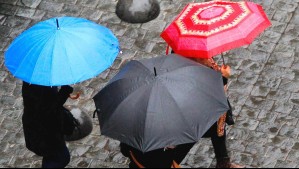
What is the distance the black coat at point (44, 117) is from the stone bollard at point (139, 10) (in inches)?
128

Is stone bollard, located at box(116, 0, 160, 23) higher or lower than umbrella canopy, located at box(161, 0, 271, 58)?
lower

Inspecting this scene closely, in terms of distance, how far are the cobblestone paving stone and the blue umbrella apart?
1.76 metres

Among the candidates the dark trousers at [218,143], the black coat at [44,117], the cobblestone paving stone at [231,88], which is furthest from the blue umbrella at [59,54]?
the cobblestone paving stone at [231,88]

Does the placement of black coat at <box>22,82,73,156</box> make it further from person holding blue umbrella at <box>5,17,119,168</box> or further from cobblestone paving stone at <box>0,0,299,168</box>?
cobblestone paving stone at <box>0,0,299,168</box>

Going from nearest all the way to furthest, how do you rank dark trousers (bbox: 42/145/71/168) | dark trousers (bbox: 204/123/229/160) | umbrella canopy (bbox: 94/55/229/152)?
1. umbrella canopy (bbox: 94/55/229/152)
2. dark trousers (bbox: 204/123/229/160)
3. dark trousers (bbox: 42/145/71/168)

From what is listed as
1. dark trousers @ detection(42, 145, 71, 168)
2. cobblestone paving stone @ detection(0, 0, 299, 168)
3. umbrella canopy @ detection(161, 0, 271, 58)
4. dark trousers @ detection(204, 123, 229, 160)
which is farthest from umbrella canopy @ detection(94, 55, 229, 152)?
cobblestone paving stone @ detection(0, 0, 299, 168)

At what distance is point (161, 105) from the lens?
591cm

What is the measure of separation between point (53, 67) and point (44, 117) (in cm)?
55

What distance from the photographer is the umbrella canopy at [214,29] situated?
668 cm

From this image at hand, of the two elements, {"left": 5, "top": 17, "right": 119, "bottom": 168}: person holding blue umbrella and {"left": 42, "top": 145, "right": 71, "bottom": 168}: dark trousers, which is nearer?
{"left": 5, "top": 17, "right": 119, "bottom": 168}: person holding blue umbrella

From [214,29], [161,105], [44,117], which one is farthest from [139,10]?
[161,105]

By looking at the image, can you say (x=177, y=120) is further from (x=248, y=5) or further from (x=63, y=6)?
(x=63, y=6)

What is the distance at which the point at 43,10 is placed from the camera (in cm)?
1045

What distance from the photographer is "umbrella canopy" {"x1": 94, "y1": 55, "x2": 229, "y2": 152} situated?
5.88 m
